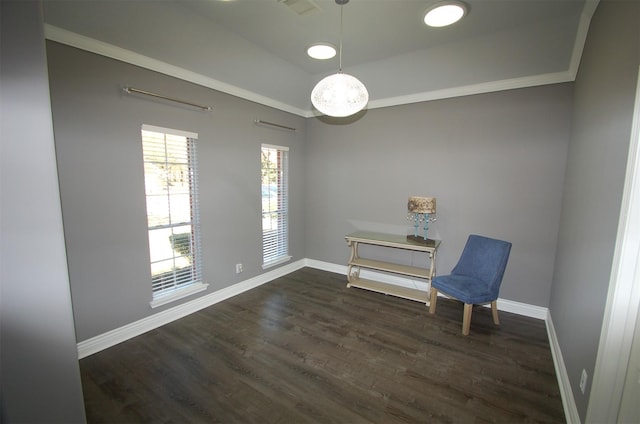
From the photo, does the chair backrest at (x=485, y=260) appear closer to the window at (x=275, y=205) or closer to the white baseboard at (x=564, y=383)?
the white baseboard at (x=564, y=383)

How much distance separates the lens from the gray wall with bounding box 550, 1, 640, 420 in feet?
4.59

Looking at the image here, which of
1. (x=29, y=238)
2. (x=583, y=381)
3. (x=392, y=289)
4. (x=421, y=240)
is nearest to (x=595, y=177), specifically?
(x=583, y=381)

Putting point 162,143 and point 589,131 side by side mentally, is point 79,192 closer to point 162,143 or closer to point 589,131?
point 162,143

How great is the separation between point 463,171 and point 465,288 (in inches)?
58.7

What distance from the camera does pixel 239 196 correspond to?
362 centimetres

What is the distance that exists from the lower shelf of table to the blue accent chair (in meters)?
0.32

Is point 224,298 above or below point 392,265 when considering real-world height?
below

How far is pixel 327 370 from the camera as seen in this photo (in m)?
2.23

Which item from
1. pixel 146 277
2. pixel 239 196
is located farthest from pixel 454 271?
pixel 146 277

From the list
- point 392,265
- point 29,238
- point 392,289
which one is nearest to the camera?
point 29,238

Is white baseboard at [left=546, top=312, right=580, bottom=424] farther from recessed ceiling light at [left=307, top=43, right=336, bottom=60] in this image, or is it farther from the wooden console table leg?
recessed ceiling light at [left=307, top=43, right=336, bottom=60]

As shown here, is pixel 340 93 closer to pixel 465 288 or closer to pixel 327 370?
pixel 327 370

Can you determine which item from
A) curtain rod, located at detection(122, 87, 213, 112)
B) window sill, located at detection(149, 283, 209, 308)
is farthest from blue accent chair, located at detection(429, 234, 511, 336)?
curtain rod, located at detection(122, 87, 213, 112)

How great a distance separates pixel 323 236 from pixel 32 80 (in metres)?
4.06
